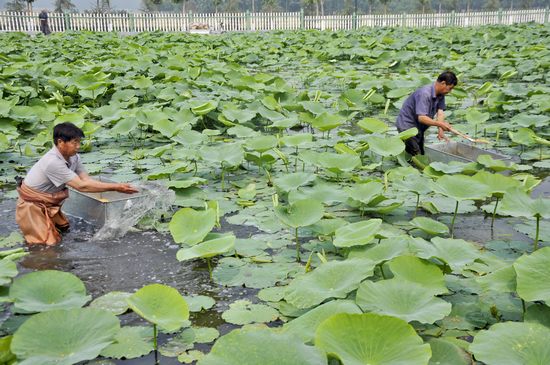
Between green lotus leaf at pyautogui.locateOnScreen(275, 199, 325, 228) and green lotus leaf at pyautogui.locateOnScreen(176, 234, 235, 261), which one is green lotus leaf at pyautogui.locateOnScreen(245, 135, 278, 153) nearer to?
green lotus leaf at pyautogui.locateOnScreen(275, 199, 325, 228)

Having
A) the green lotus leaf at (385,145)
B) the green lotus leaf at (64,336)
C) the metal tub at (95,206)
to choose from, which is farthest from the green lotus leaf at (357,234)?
the green lotus leaf at (385,145)

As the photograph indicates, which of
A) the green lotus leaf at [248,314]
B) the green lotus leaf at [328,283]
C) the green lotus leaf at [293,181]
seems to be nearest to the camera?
the green lotus leaf at [328,283]

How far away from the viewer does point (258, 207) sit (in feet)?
12.8

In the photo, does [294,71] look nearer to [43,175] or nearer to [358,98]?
[358,98]

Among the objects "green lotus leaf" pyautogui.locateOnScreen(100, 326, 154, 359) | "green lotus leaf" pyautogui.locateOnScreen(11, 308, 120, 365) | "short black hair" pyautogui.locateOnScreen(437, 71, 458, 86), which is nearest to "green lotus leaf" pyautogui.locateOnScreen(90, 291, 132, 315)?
"green lotus leaf" pyautogui.locateOnScreen(100, 326, 154, 359)

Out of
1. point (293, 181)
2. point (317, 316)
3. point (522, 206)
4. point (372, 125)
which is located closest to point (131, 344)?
point (317, 316)

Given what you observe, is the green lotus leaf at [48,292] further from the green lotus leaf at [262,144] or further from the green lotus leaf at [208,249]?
the green lotus leaf at [262,144]

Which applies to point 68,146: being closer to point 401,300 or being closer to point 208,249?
point 208,249

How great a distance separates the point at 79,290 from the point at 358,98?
495cm

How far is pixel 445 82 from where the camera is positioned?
15.4 ft

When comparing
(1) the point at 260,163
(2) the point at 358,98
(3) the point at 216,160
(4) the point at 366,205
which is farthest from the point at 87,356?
(2) the point at 358,98

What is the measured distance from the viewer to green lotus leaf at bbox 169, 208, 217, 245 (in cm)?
309

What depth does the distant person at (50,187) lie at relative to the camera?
3432 mm

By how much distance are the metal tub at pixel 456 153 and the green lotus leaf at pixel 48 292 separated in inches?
124
